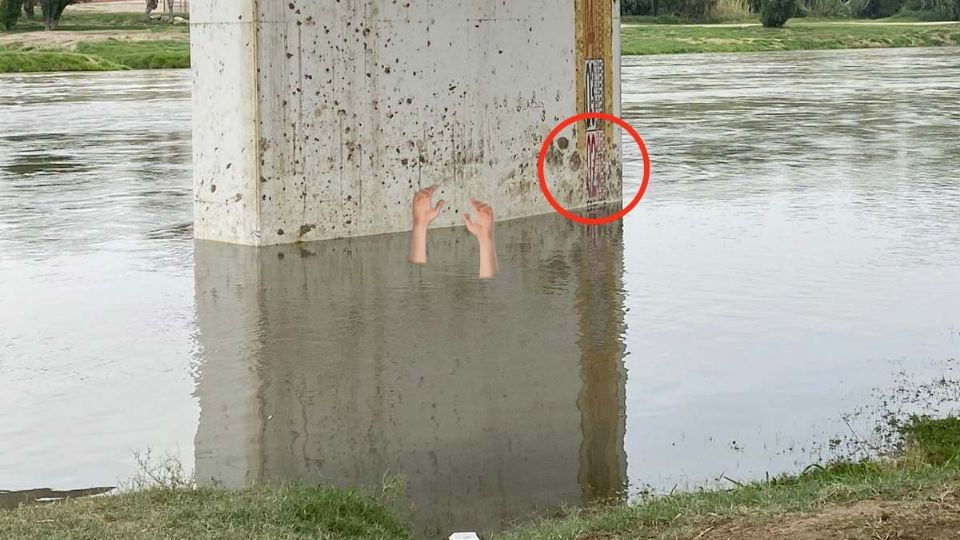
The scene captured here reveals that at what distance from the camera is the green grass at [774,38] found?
258 ft

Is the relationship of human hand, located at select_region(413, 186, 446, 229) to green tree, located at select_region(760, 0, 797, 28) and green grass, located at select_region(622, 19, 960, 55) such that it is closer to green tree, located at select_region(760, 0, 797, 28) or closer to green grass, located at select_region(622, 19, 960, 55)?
green grass, located at select_region(622, 19, 960, 55)

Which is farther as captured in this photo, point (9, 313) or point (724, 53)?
point (724, 53)

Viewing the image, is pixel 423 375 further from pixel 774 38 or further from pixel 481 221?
pixel 774 38

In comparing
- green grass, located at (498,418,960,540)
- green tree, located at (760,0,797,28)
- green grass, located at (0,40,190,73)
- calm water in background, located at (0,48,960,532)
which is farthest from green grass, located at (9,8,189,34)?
green grass, located at (498,418,960,540)

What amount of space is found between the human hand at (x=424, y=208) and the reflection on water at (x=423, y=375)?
1109 millimetres

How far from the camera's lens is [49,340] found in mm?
10578

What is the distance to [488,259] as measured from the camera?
13.8m

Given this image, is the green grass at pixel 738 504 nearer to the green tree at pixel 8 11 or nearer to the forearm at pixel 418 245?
the forearm at pixel 418 245

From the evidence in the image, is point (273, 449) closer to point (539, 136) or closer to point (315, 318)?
point (315, 318)

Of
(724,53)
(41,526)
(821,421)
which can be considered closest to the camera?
(41,526)

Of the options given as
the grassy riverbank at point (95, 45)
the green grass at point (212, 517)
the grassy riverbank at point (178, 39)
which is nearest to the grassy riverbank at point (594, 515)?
the green grass at point (212, 517)

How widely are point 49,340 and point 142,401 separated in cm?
196

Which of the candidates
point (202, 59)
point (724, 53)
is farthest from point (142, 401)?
point (724, 53)

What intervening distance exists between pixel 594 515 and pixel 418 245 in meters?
8.07
